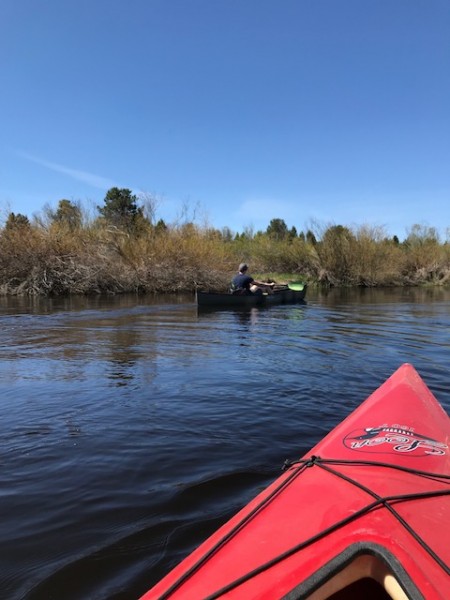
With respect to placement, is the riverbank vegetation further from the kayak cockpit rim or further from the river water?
the kayak cockpit rim

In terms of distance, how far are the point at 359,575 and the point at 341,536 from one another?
157 millimetres

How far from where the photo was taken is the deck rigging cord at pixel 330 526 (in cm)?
175

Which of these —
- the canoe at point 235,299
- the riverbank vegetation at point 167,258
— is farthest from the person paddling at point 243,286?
the riverbank vegetation at point 167,258

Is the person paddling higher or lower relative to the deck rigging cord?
higher

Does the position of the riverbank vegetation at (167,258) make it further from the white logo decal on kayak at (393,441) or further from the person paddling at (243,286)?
the white logo decal on kayak at (393,441)

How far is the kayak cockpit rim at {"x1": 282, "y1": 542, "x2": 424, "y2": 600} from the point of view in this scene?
161 cm

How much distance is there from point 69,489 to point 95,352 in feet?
18.4

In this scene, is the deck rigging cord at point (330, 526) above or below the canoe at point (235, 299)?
below

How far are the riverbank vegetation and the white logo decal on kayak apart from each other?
24542 millimetres

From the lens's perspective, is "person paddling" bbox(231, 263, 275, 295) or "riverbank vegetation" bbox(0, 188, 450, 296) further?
"riverbank vegetation" bbox(0, 188, 450, 296)

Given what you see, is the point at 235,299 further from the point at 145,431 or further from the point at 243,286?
the point at 145,431

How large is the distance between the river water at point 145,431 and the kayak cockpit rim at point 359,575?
1266 mm

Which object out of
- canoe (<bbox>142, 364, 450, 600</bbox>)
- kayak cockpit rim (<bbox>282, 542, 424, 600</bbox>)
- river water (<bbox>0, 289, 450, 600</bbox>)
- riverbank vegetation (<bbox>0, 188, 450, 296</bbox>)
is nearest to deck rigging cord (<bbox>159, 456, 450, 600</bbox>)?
canoe (<bbox>142, 364, 450, 600</bbox>)

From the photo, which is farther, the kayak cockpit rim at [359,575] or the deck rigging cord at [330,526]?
the deck rigging cord at [330,526]
